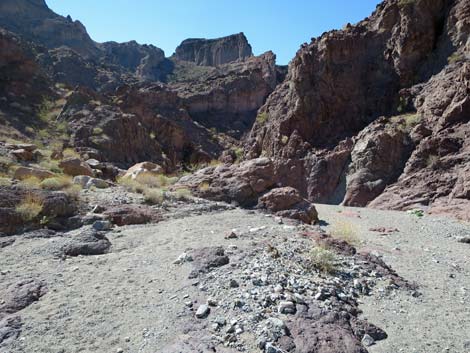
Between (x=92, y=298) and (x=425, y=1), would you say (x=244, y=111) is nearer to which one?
(x=425, y=1)

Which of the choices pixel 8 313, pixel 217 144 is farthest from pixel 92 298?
pixel 217 144

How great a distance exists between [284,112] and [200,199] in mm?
17202

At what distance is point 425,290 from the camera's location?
517 cm

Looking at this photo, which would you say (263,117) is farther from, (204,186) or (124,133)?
(204,186)

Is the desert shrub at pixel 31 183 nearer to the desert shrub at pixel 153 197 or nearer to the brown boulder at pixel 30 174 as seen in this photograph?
the brown boulder at pixel 30 174

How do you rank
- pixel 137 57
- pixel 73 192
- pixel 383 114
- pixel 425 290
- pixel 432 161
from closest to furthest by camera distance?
1. pixel 425 290
2. pixel 73 192
3. pixel 432 161
4. pixel 383 114
5. pixel 137 57

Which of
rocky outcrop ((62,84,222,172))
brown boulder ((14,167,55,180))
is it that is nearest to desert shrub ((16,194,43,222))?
brown boulder ((14,167,55,180))

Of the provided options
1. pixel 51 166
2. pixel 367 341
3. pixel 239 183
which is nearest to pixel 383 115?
pixel 239 183

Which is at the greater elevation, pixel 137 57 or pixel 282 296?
pixel 137 57

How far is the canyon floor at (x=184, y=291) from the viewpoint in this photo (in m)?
3.74

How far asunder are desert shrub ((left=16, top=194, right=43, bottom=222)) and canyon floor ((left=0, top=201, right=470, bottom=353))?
614 millimetres

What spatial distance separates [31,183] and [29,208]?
1.57 meters

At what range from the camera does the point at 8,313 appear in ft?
14.0

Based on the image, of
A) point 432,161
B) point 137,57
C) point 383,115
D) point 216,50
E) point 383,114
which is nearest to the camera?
point 432,161
